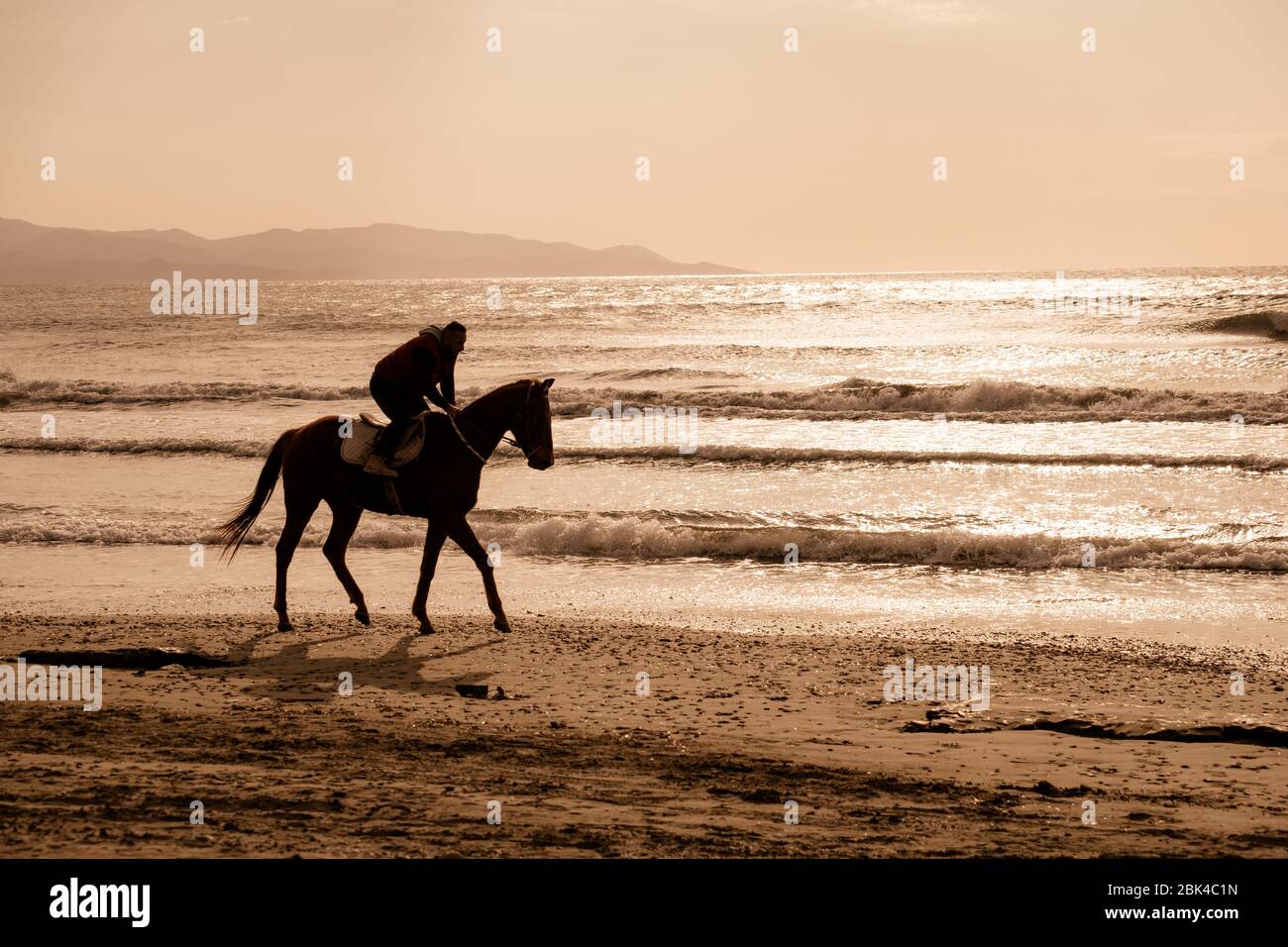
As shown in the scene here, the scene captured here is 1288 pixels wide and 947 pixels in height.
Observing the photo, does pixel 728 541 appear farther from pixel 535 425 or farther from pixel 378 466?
pixel 378 466

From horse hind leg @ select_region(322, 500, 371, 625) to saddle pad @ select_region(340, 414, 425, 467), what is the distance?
1.91ft

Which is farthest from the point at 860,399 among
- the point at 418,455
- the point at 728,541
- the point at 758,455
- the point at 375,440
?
the point at 375,440

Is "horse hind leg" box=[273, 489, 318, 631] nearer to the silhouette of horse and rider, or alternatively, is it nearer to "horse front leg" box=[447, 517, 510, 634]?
the silhouette of horse and rider

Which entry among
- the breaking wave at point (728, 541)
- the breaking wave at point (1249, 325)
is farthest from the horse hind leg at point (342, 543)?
the breaking wave at point (1249, 325)

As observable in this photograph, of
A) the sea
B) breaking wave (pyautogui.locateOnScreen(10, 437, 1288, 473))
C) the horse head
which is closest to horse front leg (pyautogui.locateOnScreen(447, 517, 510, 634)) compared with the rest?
the sea

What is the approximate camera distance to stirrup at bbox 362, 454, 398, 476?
10.7 m

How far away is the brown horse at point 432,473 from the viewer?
10.8 metres

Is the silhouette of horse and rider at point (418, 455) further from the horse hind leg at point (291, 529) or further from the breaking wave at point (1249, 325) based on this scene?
the breaking wave at point (1249, 325)

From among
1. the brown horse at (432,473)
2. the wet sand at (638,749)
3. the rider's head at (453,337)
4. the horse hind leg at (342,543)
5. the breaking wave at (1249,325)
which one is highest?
the breaking wave at (1249,325)

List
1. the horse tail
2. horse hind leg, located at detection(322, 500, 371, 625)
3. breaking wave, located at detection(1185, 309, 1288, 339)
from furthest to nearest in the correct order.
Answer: breaking wave, located at detection(1185, 309, 1288, 339) → the horse tail → horse hind leg, located at detection(322, 500, 371, 625)

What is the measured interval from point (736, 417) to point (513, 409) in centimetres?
1833

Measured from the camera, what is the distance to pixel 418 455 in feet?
35.4

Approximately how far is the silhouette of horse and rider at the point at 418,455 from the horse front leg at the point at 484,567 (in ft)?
0.04
